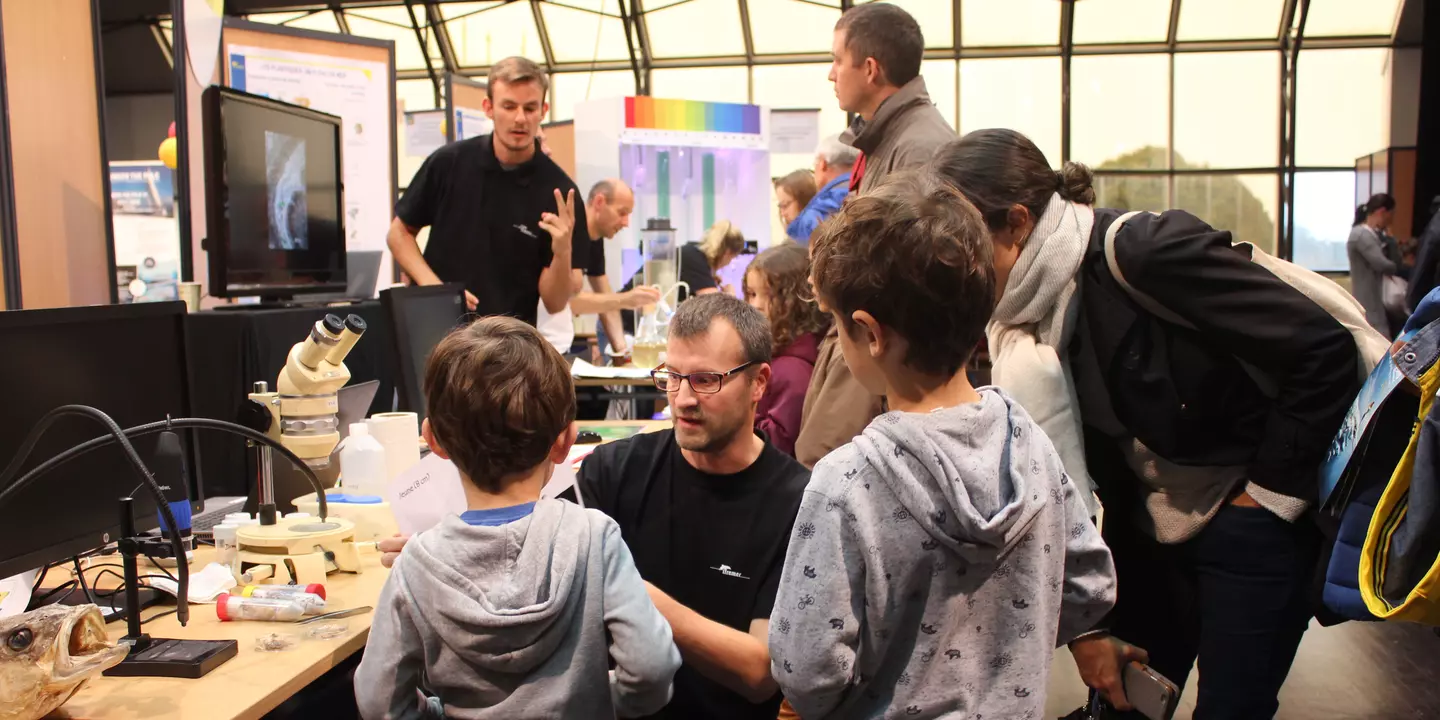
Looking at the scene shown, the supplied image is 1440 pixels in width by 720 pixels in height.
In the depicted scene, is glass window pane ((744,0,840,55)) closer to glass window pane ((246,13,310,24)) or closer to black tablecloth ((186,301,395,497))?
glass window pane ((246,13,310,24))

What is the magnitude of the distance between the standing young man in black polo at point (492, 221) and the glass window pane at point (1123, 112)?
7972mm

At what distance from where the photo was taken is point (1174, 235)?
1.64 metres

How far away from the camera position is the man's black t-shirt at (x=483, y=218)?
143 inches

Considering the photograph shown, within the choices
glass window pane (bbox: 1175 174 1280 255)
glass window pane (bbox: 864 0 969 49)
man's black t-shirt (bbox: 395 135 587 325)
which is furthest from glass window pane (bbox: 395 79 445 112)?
man's black t-shirt (bbox: 395 135 587 325)

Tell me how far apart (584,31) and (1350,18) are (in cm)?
745

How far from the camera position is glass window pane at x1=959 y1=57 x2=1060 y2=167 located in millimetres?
10508

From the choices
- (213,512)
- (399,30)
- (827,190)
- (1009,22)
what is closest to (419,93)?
(399,30)

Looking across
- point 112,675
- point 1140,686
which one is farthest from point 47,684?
point 1140,686

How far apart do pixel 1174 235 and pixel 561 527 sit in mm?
1046

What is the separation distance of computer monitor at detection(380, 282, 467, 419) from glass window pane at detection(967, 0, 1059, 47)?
899 centimetres

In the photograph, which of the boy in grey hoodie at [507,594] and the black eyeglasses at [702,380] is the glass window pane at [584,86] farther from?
the boy in grey hoodie at [507,594]

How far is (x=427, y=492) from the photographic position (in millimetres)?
1655

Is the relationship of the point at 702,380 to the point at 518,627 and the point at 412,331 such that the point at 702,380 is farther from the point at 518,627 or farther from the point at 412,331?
the point at 412,331

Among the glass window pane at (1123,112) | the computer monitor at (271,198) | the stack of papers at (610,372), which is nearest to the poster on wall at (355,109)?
the stack of papers at (610,372)
